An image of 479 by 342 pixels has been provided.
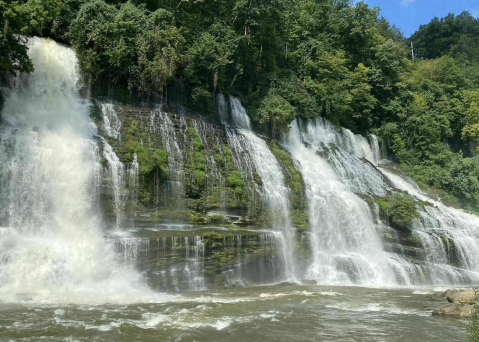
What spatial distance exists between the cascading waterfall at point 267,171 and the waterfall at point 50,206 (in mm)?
7490

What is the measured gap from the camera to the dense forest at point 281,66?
2195cm

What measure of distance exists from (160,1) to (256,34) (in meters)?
7.50

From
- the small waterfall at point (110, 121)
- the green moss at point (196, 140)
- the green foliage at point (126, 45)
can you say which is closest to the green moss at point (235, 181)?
the green moss at point (196, 140)

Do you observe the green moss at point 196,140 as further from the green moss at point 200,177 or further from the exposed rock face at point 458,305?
the exposed rock face at point 458,305

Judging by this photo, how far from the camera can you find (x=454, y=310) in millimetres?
12031

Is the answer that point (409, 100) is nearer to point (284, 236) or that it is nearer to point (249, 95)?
point (249, 95)

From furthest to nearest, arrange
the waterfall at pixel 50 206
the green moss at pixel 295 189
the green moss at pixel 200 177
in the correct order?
the green moss at pixel 295 189 < the green moss at pixel 200 177 < the waterfall at pixel 50 206

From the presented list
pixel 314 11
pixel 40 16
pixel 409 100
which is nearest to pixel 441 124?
pixel 409 100

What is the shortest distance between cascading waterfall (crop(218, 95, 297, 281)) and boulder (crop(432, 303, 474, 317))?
7.10 metres

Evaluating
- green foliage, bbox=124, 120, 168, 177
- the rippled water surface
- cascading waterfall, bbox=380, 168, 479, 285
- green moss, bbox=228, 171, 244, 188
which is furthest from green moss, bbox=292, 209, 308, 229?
green foliage, bbox=124, 120, 168, 177

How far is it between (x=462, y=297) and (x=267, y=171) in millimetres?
11797

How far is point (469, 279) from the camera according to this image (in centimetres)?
2022

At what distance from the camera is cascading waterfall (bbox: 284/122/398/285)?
62.3ft

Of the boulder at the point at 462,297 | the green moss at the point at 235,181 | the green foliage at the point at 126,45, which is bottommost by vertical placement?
the boulder at the point at 462,297
